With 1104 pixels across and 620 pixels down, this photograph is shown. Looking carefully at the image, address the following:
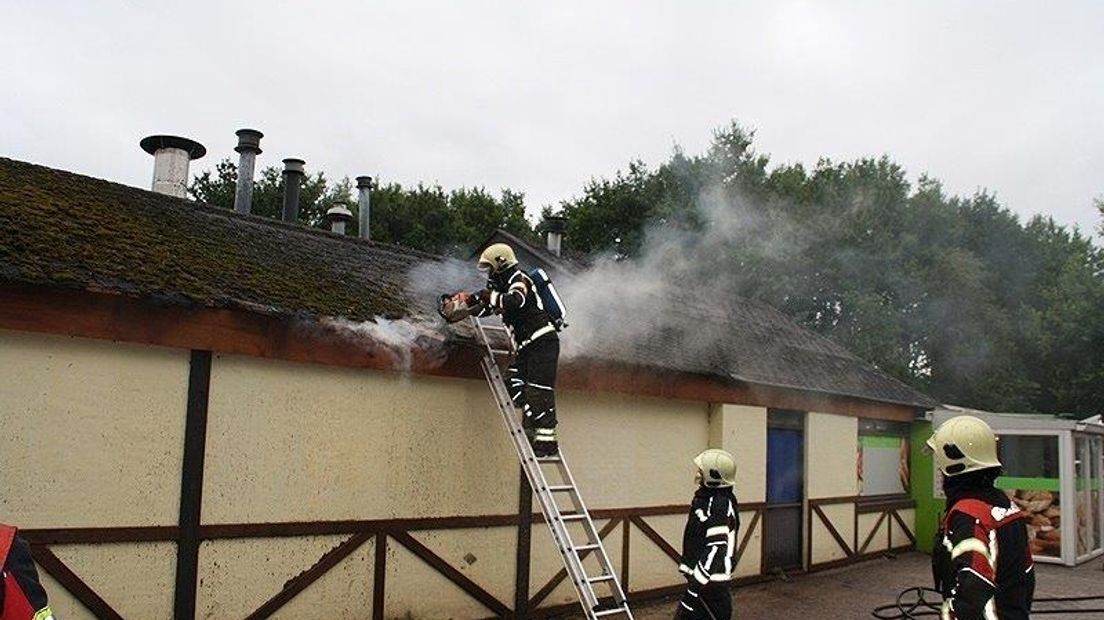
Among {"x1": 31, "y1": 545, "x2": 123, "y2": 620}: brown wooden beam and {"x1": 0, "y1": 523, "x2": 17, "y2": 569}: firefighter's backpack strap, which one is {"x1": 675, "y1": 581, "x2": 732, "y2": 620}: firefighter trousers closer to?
{"x1": 31, "y1": 545, "x2": 123, "y2": 620}: brown wooden beam

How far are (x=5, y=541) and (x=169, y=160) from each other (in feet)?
28.3

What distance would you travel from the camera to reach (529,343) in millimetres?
7109

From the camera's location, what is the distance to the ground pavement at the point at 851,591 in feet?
31.9

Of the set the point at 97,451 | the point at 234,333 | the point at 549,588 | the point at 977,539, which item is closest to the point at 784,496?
the point at 549,588

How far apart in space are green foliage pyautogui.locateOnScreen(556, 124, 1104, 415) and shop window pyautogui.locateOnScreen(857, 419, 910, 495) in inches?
295

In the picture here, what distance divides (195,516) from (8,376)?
1.51m

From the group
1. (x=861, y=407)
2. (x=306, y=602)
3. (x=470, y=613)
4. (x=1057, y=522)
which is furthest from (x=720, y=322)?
(x=306, y=602)

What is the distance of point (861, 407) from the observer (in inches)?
551

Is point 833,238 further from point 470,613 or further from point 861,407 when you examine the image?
point 470,613

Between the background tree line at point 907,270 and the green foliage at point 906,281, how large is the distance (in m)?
0.04

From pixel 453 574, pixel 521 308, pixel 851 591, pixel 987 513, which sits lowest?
pixel 851 591

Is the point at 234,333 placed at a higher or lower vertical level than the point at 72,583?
higher

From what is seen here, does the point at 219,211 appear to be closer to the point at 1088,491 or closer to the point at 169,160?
the point at 169,160

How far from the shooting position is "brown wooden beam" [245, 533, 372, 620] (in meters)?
6.24
